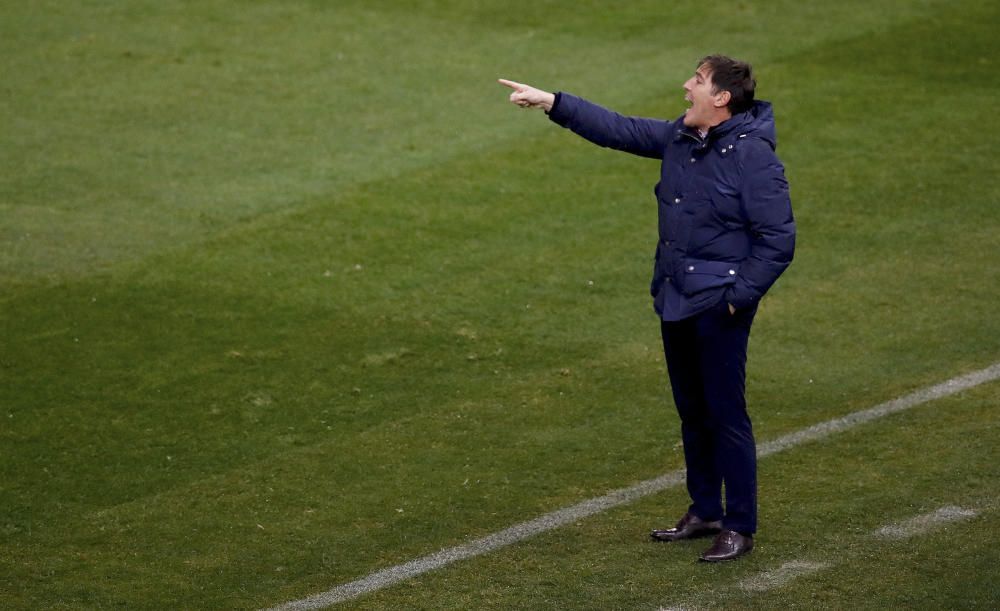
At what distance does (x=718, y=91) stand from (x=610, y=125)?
1.77ft

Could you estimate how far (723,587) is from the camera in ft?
22.9

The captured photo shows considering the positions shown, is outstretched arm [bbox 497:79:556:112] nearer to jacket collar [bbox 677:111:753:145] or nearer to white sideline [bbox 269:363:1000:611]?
jacket collar [bbox 677:111:753:145]

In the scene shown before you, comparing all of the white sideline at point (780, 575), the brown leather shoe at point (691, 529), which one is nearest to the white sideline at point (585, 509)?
the brown leather shoe at point (691, 529)

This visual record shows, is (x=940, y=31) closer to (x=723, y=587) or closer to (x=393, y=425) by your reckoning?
(x=393, y=425)

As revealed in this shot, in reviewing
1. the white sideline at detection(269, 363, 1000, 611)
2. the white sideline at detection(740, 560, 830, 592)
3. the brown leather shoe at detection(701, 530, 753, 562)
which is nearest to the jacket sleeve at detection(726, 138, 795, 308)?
the brown leather shoe at detection(701, 530, 753, 562)

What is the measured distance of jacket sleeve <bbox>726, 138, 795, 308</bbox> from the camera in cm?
693

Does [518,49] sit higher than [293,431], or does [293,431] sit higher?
[518,49]

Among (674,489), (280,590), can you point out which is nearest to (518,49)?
(674,489)

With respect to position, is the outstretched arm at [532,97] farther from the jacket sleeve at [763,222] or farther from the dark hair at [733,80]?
the jacket sleeve at [763,222]

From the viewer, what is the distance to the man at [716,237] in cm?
696

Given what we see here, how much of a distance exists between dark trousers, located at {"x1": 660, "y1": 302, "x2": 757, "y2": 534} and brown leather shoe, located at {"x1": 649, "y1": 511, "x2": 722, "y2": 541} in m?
0.03

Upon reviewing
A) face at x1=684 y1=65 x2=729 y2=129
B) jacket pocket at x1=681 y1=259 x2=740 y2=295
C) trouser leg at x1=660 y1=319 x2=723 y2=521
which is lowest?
trouser leg at x1=660 y1=319 x2=723 y2=521

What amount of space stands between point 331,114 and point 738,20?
181 inches

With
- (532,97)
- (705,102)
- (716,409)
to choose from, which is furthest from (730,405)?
(532,97)
